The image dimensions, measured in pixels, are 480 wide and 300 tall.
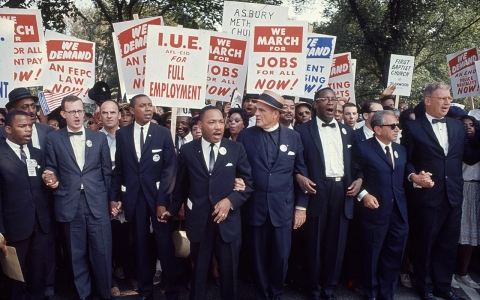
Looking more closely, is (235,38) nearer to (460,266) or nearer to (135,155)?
(135,155)

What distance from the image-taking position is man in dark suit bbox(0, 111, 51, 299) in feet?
14.1

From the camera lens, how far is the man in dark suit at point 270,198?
4.60m

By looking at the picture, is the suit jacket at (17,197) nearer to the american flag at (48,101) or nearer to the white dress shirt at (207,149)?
the white dress shirt at (207,149)

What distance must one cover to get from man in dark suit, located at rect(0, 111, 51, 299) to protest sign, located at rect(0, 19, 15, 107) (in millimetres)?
2433

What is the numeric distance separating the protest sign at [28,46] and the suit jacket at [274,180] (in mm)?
4076

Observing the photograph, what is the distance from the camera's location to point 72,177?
15.1 feet

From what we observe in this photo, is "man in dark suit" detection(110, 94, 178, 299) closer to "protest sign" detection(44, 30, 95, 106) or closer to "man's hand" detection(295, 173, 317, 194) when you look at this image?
"man's hand" detection(295, 173, 317, 194)

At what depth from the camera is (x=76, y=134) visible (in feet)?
15.5

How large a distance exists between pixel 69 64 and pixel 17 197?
3.67m

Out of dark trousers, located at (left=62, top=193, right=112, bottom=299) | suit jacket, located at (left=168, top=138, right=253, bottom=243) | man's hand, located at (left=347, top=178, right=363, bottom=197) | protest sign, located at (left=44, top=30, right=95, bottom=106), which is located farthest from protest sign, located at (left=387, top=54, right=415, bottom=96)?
dark trousers, located at (left=62, top=193, right=112, bottom=299)

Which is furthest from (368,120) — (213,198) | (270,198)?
(213,198)

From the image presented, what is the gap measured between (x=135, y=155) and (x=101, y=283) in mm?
1457

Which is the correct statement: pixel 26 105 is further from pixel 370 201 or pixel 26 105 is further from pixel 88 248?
pixel 370 201

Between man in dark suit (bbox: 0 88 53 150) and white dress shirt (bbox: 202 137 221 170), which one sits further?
man in dark suit (bbox: 0 88 53 150)
